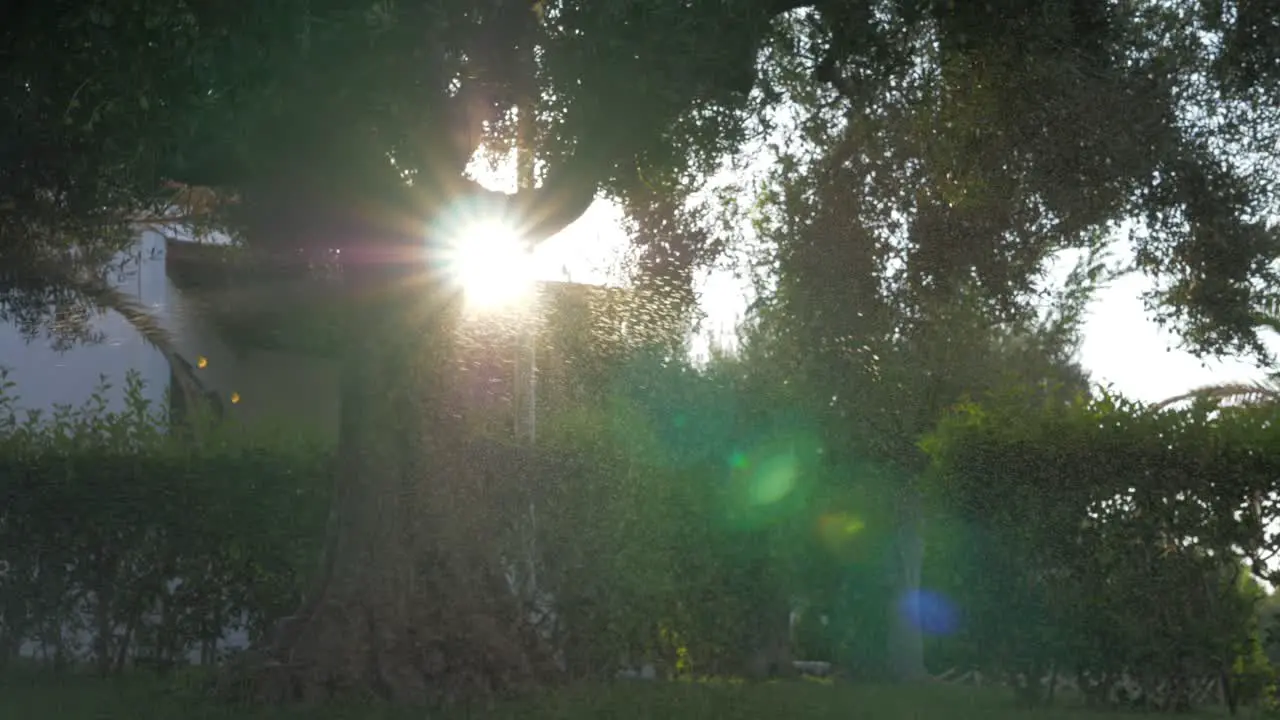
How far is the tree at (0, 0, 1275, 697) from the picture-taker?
9.75 meters

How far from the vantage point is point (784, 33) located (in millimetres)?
11914

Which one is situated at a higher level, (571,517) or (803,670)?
(571,517)

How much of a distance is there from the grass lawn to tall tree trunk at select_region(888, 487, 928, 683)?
5.37 meters

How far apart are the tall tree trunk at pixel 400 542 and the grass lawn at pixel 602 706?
55 cm

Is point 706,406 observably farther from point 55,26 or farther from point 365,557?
point 55,26

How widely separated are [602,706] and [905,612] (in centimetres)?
912

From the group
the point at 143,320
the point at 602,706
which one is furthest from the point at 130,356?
the point at 602,706

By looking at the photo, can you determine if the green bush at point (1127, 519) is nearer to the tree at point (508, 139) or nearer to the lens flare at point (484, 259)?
the tree at point (508, 139)

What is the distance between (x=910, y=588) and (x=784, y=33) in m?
10.2

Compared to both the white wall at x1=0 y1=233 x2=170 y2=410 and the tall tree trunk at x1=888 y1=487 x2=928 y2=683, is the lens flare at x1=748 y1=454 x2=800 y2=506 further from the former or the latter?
the white wall at x1=0 y1=233 x2=170 y2=410

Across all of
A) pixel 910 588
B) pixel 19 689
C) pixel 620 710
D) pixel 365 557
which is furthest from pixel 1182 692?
pixel 19 689

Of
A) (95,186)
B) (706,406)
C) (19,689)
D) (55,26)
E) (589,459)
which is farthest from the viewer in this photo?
(706,406)

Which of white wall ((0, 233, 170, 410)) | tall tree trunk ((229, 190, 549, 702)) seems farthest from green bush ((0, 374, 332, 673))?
white wall ((0, 233, 170, 410))

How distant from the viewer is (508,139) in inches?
517
